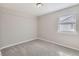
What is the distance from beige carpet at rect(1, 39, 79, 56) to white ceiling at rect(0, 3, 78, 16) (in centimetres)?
48

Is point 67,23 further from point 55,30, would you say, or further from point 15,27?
point 15,27

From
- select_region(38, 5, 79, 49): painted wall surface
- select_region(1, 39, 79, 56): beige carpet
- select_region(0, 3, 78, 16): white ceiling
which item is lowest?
select_region(1, 39, 79, 56): beige carpet

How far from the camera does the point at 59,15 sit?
1.40m

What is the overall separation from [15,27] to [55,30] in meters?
0.66

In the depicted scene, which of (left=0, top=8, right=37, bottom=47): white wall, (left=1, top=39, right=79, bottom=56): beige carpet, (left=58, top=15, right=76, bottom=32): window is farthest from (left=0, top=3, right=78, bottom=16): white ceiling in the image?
(left=1, top=39, right=79, bottom=56): beige carpet

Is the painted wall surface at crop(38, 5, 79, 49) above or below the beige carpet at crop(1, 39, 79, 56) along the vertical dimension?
above

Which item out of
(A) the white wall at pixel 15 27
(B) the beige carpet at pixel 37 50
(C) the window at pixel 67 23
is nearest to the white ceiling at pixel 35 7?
(A) the white wall at pixel 15 27

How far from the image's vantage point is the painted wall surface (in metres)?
1.36

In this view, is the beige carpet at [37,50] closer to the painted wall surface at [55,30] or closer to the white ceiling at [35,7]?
the painted wall surface at [55,30]

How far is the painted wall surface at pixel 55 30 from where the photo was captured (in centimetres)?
136

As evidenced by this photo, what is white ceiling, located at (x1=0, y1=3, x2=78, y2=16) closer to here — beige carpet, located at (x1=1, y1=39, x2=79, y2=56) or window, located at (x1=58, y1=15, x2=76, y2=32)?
window, located at (x1=58, y1=15, x2=76, y2=32)

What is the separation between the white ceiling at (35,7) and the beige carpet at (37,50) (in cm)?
48

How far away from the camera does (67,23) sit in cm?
138

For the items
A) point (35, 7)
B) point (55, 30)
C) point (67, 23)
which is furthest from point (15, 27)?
point (67, 23)
